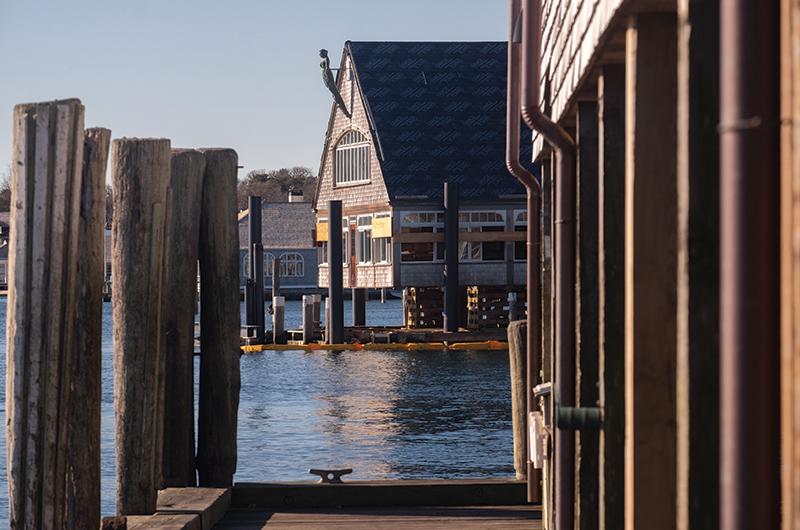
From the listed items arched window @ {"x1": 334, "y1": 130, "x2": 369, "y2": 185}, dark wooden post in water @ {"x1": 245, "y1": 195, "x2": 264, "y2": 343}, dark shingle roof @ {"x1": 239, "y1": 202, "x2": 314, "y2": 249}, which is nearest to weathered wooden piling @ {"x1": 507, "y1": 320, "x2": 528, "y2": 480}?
dark wooden post in water @ {"x1": 245, "y1": 195, "x2": 264, "y2": 343}

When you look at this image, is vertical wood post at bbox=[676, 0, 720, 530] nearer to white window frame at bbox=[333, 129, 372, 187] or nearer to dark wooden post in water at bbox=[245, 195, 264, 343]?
dark wooden post in water at bbox=[245, 195, 264, 343]

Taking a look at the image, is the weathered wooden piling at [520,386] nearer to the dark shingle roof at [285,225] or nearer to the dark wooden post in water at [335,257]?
the dark wooden post in water at [335,257]

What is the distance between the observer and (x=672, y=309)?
4.51m

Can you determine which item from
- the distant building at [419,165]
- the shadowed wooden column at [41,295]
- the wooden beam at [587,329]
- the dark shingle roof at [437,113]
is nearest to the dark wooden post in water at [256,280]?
the distant building at [419,165]

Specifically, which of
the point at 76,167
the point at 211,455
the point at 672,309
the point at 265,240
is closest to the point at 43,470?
the point at 76,167

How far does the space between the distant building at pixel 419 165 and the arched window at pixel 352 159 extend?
0.03 meters

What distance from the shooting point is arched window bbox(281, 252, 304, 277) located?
11175 centimetres

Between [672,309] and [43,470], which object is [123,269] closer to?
[43,470]

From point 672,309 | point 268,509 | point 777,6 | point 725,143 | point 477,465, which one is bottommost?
point 477,465

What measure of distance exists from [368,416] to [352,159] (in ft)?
71.6

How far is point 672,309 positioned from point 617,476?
110cm

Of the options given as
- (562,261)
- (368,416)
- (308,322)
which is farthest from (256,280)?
(562,261)

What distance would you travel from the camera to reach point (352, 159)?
51.4 m

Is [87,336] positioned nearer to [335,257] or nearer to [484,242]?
[335,257]
